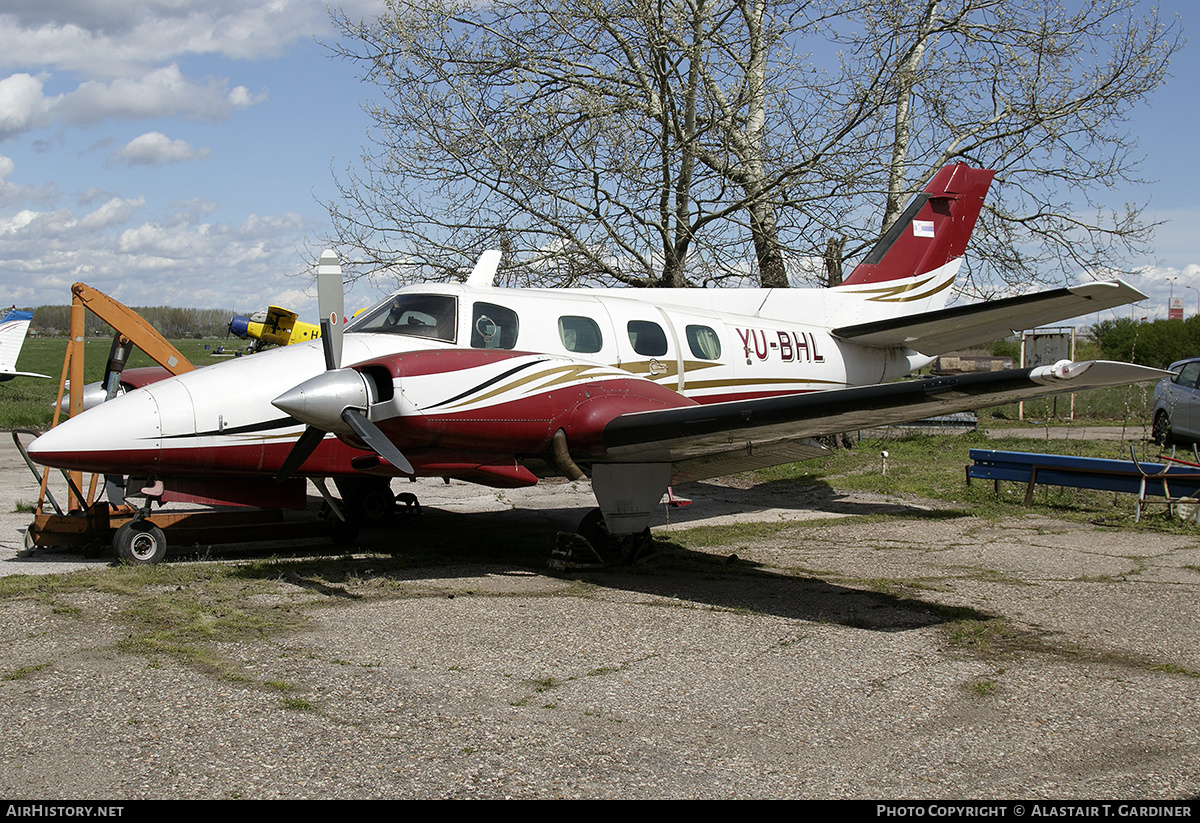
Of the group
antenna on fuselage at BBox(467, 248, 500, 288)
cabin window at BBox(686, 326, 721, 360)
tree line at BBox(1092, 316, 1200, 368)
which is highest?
tree line at BBox(1092, 316, 1200, 368)

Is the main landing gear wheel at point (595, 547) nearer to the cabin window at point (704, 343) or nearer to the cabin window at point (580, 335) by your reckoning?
the cabin window at point (580, 335)

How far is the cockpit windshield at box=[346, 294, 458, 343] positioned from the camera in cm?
841

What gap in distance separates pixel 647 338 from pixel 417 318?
8.46 feet

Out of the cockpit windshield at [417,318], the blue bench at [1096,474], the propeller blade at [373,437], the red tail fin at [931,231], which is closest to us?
the propeller blade at [373,437]

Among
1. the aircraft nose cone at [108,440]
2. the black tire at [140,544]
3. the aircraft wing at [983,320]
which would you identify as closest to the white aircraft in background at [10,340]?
the black tire at [140,544]

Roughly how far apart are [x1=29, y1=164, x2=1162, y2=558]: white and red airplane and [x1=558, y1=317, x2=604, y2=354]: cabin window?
0.01 metres

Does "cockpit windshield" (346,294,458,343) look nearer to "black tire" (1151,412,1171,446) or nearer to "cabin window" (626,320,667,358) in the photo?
"cabin window" (626,320,667,358)

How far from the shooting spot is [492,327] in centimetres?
860

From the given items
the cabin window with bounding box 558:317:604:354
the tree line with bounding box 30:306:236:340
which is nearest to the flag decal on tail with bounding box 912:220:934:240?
the cabin window with bounding box 558:317:604:354

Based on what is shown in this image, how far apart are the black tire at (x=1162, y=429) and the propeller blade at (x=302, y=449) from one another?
1694cm

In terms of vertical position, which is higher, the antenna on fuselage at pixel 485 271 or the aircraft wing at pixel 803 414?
the antenna on fuselage at pixel 485 271

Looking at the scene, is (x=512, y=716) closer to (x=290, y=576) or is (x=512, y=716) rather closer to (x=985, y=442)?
(x=290, y=576)

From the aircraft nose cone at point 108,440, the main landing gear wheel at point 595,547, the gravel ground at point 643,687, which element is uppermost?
the aircraft nose cone at point 108,440

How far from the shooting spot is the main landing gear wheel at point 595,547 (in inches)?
352
